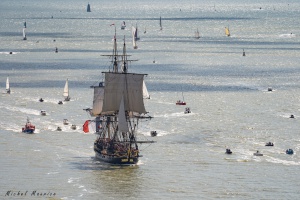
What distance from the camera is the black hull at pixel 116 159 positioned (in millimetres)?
117188

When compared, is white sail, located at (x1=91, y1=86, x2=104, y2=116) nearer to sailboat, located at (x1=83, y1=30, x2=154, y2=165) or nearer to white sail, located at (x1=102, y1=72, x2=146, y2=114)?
sailboat, located at (x1=83, y1=30, x2=154, y2=165)

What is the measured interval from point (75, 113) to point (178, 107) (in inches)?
655

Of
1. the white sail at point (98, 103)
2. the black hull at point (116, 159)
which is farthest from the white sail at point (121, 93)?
the black hull at point (116, 159)

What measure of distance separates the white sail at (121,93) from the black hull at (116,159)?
34.2 ft

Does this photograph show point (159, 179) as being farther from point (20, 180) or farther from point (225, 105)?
point (225, 105)

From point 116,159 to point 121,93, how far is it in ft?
41.5

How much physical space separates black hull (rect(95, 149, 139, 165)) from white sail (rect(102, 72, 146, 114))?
10.4 metres

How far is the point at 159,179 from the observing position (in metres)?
108

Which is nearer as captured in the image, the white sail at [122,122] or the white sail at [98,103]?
the white sail at [122,122]

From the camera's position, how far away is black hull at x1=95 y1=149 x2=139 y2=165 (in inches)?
4614

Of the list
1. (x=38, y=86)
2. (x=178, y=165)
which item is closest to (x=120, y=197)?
(x=178, y=165)

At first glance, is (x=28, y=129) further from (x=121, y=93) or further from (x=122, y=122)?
(x=122, y=122)

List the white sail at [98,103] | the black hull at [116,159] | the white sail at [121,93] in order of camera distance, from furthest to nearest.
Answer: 1. the white sail at [98,103]
2. the white sail at [121,93]
3. the black hull at [116,159]
